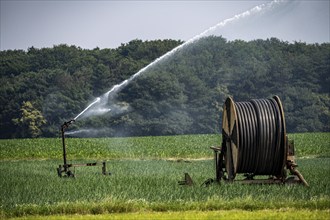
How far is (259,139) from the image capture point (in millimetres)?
15492

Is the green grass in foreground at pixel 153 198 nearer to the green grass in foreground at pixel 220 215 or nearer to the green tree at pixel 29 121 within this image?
the green grass in foreground at pixel 220 215

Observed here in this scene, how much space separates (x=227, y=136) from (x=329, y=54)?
97.1 meters

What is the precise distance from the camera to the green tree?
80250mm

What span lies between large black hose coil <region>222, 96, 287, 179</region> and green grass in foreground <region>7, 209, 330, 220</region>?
3363 mm

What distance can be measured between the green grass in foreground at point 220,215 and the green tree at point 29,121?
230 feet

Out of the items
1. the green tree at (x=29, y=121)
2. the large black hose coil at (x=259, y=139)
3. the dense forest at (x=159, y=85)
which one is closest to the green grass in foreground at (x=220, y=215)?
the large black hose coil at (x=259, y=139)

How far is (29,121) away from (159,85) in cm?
2003

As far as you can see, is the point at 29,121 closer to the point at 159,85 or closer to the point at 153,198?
the point at 159,85

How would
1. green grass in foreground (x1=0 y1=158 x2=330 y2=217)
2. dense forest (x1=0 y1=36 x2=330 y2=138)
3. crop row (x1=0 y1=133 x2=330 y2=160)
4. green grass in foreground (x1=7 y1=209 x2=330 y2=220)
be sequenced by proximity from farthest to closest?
dense forest (x1=0 y1=36 x2=330 y2=138) < crop row (x1=0 y1=133 x2=330 y2=160) < green grass in foreground (x1=0 y1=158 x2=330 y2=217) < green grass in foreground (x1=7 y1=209 x2=330 y2=220)

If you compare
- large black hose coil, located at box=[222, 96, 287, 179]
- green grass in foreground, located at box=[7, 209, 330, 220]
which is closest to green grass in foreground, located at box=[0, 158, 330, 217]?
green grass in foreground, located at box=[7, 209, 330, 220]

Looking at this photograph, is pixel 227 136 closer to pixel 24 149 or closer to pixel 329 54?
pixel 24 149

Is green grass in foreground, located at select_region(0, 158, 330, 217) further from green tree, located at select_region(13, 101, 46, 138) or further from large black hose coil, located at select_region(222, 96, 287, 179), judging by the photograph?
green tree, located at select_region(13, 101, 46, 138)

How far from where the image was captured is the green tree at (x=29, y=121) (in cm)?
8025

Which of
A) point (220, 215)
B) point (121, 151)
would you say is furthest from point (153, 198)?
point (121, 151)
